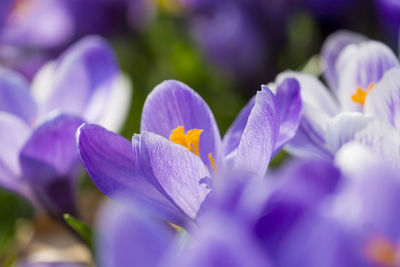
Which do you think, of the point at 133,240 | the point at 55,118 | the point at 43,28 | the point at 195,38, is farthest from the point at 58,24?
the point at 133,240

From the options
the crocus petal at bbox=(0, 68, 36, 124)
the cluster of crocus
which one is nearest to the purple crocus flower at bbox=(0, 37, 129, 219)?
the crocus petal at bbox=(0, 68, 36, 124)

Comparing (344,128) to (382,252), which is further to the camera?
(344,128)

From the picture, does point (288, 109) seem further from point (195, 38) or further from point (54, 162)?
point (195, 38)

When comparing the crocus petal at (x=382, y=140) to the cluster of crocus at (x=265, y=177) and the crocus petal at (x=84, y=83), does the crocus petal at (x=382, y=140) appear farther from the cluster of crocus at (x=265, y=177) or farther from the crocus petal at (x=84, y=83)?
the crocus petal at (x=84, y=83)

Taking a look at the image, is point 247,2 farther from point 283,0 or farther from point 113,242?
point 113,242

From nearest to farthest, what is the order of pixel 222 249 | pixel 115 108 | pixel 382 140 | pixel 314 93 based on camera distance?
1. pixel 222 249
2. pixel 382 140
3. pixel 314 93
4. pixel 115 108

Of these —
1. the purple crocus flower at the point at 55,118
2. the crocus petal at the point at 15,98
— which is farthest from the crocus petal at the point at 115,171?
the crocus petal at the point at 15,98

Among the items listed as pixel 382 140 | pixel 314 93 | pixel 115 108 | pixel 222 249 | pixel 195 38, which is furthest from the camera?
pixel 195 38

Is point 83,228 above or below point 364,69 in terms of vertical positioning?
below
